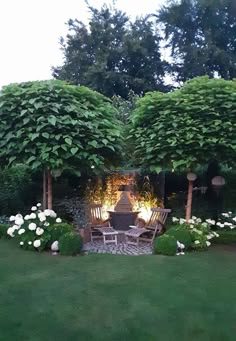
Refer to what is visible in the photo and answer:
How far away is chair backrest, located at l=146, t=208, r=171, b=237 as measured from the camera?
7401 mm

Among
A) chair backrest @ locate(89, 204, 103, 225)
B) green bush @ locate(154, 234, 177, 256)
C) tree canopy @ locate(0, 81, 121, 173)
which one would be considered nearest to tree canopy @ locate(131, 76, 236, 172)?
tree canopy @ locate(0, 81, 121, 173)

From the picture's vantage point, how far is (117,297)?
421 centimetres

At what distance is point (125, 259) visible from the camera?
5941 millimetres

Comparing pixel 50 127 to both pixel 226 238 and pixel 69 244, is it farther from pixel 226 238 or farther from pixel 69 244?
pixel 226 238

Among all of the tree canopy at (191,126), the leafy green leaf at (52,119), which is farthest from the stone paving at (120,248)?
the leafy green leaf at (52,119)

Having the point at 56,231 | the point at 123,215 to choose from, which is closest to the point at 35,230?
the point at 56,231

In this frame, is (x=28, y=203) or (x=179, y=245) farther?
(x=28, y=203)

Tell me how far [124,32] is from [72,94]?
14216 mm

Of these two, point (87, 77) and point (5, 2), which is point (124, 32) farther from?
point (5, 2)

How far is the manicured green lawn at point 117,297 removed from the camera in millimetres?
3326

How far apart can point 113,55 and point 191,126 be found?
A: 13.5 meters

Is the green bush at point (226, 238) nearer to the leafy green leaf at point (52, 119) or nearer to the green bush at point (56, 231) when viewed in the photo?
the green bush at point (56, 231)

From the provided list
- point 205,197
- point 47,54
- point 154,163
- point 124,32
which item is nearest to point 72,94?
point 154,163

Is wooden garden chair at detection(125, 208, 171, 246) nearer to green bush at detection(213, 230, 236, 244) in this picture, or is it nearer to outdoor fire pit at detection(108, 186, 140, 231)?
outdoor fire pit at detection(108, 186, 140, 231)
